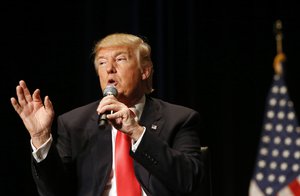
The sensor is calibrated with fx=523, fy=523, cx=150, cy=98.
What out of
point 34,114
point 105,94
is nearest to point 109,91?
point 105,94

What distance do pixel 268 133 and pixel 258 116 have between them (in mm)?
155

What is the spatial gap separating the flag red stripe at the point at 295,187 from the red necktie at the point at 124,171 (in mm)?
1841

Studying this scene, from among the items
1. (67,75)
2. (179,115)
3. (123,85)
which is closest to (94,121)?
(123,85)

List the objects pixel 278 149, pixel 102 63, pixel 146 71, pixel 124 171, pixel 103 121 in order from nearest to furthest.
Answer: pixel 103 121 < pixel 124 171 < pixel 102 63 < pixel 146 71 < pixel 278 149

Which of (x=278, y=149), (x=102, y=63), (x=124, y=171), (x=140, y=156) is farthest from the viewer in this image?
(x=278, y=149)

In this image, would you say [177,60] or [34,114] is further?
[177,60]

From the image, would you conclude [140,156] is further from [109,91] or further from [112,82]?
[112,82]

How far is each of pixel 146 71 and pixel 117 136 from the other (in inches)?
14.7

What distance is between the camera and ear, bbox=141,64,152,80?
2432 millimetres

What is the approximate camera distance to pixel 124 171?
217cm

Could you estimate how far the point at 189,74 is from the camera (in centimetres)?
364

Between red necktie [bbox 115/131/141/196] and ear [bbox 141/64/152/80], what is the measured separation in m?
0.34

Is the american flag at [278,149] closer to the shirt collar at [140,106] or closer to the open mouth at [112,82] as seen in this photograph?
the shirt collar at [140,106]

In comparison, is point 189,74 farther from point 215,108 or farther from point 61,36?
point 61,36
